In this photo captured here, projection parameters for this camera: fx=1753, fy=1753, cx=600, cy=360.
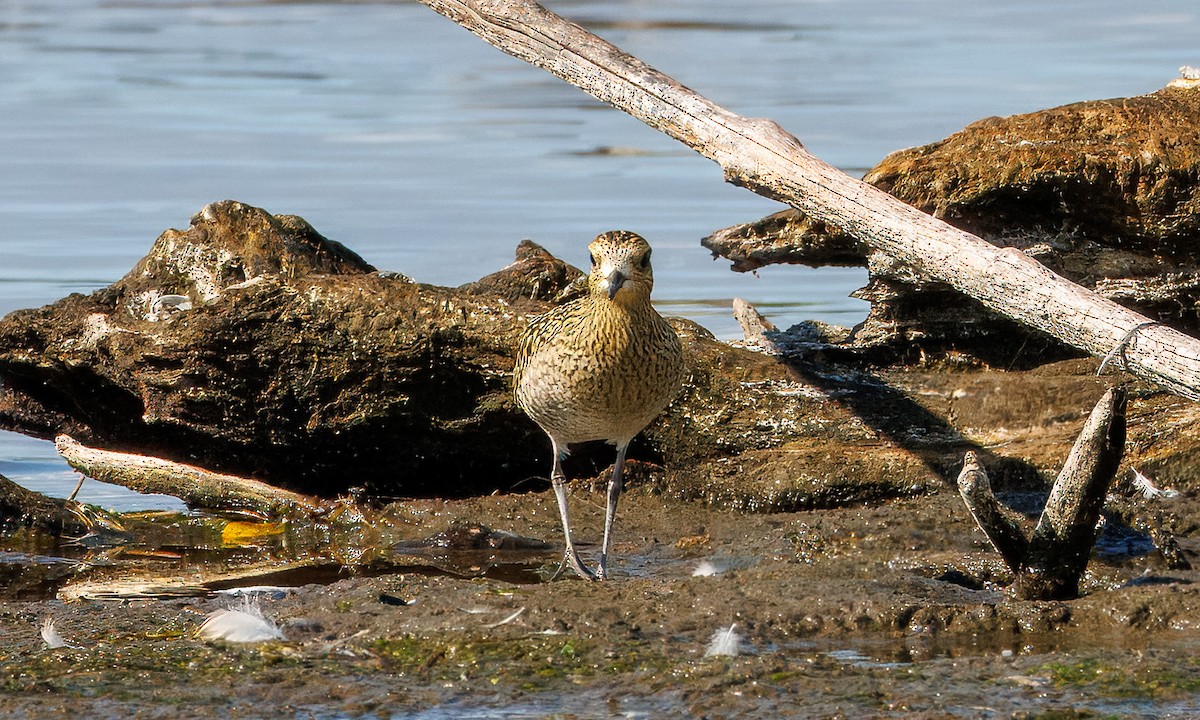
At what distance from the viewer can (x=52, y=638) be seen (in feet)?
20.5

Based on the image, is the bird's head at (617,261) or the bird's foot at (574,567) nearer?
the bird's head at (617,261)

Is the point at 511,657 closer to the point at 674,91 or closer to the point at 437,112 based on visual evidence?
the point at 674,91

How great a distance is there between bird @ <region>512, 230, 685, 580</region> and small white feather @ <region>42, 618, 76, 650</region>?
2226mm

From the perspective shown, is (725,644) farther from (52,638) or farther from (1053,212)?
(1053,212)

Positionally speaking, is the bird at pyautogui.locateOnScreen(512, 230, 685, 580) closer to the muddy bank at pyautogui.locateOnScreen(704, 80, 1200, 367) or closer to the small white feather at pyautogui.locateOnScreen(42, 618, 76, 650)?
the muddy bank at pyautogui.locateOnScreen(704, 80, 1200, 367)

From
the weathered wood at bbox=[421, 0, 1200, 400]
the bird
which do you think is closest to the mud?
the bird

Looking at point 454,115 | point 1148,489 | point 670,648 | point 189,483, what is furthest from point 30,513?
point 454,115

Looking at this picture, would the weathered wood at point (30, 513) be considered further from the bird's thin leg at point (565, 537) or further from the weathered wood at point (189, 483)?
the bird's thin leg at point (565, 537)

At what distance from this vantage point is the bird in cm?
748

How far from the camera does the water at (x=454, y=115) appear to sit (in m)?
15.3

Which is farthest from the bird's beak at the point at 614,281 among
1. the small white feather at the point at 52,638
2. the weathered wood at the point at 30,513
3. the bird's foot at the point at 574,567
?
the weathered wood at the point at 30,513

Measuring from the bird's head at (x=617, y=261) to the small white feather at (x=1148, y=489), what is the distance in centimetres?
242

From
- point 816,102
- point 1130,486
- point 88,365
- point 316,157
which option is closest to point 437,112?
point 316,157

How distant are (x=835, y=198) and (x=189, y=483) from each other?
12.6 feet
